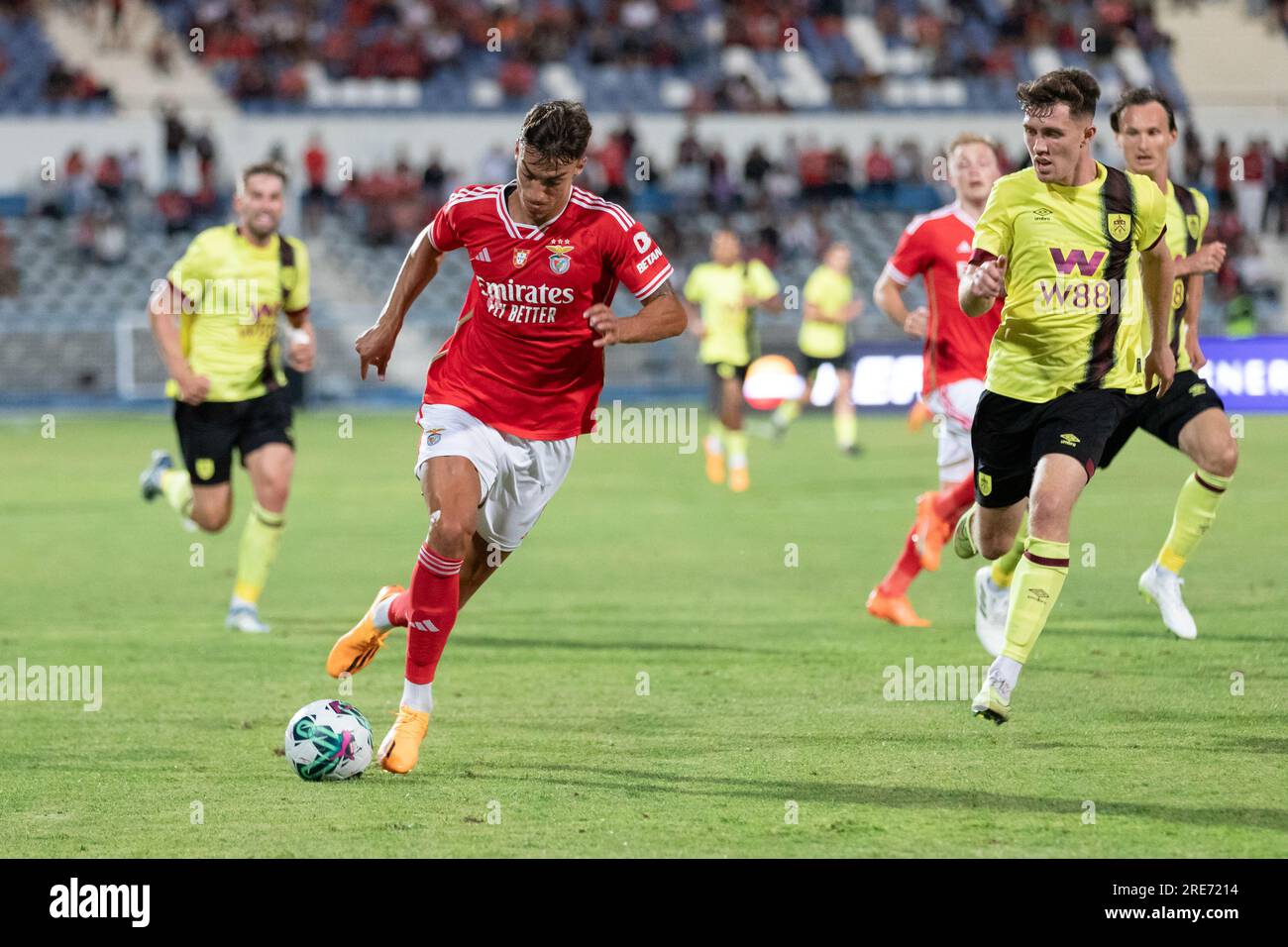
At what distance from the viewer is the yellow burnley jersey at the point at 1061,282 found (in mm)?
6879

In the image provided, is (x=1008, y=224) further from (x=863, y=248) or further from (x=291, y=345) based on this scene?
(x=863, y=248)

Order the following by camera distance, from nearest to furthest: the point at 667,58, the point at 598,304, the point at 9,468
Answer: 1. the point at 598,304
2. the point at 9,468
3. the point at 667,58

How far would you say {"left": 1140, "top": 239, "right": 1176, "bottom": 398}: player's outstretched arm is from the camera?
705cm

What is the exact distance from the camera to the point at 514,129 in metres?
33.3

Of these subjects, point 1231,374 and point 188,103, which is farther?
point 188,103

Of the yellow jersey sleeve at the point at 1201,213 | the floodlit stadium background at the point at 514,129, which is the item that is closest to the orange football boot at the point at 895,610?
the yellow jersey sleeve at the point at 1201,213

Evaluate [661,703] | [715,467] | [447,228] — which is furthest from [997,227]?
[715,467]

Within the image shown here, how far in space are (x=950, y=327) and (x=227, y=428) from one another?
12.6ft

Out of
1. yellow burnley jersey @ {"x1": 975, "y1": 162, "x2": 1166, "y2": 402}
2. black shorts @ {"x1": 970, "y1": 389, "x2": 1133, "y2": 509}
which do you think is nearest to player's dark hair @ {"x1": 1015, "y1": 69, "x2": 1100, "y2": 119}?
yellow burnley jersey @ {"x1": 975, "y1": 162, "x2": 1166, "y2": 402}

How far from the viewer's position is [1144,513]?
1503 cm
